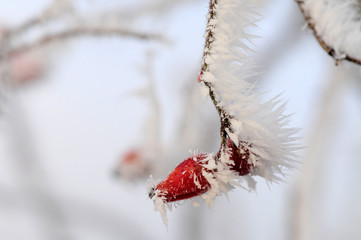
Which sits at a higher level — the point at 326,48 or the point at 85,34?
the point at 85,34

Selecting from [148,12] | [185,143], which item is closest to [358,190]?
[185,143]

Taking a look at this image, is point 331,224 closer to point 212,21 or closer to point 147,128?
point 147,128

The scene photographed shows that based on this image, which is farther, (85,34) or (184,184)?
(85,34)

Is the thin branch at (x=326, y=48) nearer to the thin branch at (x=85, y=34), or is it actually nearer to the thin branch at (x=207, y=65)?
the thin branch at (x=207, y=65)

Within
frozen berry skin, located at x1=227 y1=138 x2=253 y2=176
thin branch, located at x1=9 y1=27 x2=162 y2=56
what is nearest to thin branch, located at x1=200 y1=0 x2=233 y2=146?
frozen berry skin, located at x1=227 y1=138 x2=253 y2=176

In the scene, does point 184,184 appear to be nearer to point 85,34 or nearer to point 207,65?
point 207,65

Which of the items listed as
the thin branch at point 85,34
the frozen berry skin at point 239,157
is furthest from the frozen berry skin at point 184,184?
the thin branch at point 85,34

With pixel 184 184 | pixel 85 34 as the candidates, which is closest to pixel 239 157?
pixel 184 184

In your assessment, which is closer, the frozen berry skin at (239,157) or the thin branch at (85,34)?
the frozen berry skin at (239,157)
